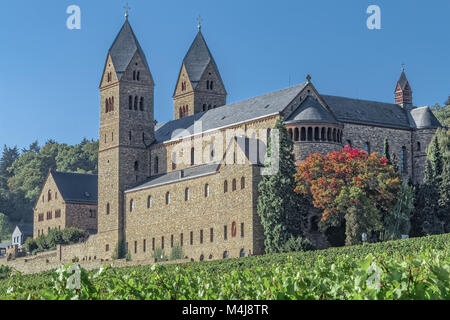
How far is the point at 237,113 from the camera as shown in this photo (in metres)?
94.6

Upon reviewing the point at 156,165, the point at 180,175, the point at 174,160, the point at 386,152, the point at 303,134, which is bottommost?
the point at 180,175

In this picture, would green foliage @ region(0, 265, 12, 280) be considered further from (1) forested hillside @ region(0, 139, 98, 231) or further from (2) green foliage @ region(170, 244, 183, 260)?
(1) forested hillside @ region(0, 139, 98, 231)

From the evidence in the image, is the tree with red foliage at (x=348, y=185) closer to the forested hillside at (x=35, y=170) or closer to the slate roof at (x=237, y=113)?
the slate roof at (x=237, y=113)

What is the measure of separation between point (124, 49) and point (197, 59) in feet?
48.2

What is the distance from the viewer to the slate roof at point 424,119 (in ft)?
316

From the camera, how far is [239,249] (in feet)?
265

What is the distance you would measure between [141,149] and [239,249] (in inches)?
1031

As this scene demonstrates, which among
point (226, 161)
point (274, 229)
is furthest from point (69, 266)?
point (226, 161)

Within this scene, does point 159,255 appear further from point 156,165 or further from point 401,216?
point 401,216

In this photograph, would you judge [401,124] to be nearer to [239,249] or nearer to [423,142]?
[423,142]

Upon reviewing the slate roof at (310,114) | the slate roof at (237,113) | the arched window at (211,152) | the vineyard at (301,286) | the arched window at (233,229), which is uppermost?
the slate roof at (237,113)

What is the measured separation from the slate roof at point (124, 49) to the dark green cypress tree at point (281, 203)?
2822 centimetres

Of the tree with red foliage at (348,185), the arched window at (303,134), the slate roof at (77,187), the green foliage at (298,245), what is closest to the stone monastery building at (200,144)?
the arched window at (303,134)

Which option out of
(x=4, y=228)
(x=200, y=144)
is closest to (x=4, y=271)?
(x=200, y=144)
